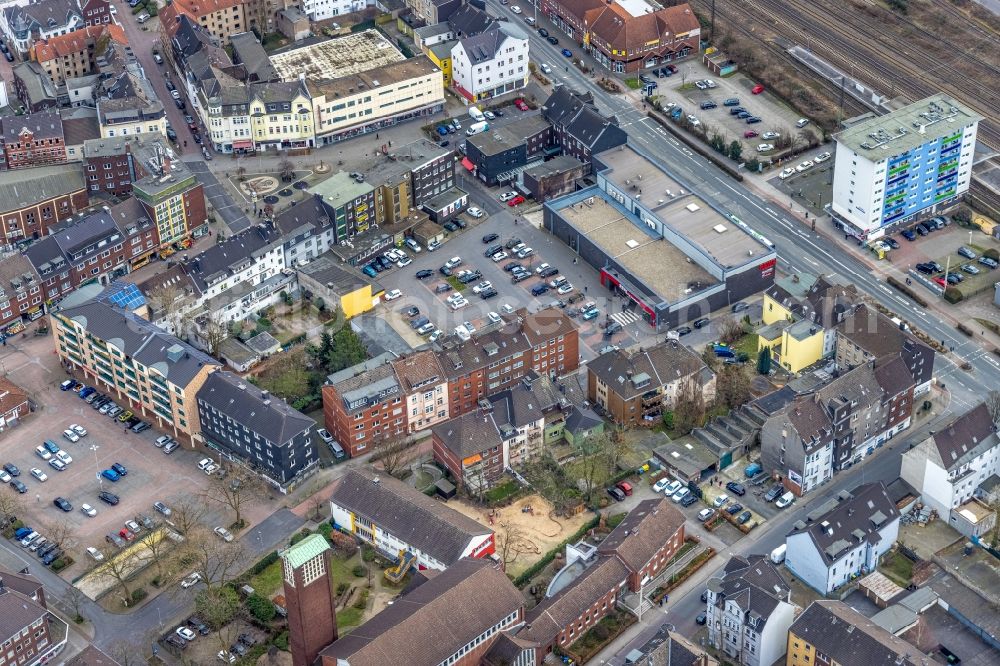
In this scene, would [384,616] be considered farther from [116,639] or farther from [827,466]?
→ [827,466]

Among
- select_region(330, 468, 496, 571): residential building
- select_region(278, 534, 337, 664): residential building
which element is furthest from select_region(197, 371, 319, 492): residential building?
select_region(278, 534, 337, 664): residential building

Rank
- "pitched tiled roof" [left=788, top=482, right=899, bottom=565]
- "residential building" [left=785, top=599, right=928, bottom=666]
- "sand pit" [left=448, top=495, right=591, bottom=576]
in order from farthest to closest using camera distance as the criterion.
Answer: "sand pit" [left=448, top=495, right=591, bottom=576] < "pitched tiled roof" [left=788, top=482, right=899, bottom=565] < "residential building" [left=785, top=599, right=928, bottom=666]

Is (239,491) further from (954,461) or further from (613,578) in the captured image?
(954,461)

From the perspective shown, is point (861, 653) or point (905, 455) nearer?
point (861, 653)

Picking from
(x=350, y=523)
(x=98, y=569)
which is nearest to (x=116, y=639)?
(x=98, y=569)

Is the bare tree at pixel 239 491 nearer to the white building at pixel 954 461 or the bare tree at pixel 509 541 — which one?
the bare tree at pixel 509 541

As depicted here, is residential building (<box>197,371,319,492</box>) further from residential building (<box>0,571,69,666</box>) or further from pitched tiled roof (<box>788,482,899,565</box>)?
pitched tiled roof (<box>788,482,899,565</box>)

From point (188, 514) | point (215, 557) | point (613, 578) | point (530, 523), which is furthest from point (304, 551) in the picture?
point (530, 523)
